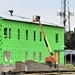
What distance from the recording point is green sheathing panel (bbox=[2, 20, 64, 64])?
60403 mm

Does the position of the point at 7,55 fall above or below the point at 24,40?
below

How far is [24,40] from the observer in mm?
64312

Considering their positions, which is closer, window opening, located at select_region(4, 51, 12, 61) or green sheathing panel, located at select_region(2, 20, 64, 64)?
window opening, located at select_region(4, 51, 12, 61)

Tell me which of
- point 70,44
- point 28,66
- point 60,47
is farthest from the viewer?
point 70,44

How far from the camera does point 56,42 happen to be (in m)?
74.1

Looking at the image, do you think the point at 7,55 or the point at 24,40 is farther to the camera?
the point at 24,40

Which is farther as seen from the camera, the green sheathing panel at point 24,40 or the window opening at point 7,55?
the green sheathing panel at point 24,40

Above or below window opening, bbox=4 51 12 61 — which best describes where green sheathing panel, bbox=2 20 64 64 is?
above

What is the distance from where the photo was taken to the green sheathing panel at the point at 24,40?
6040cm

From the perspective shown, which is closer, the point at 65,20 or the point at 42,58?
the point at 42,58

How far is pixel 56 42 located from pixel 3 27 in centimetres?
1719

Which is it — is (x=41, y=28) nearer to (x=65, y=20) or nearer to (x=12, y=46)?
(x=12, y=46)

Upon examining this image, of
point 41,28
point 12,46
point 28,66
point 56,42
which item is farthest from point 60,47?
point 28,66

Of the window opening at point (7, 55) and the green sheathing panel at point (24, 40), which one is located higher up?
the green sheathing panel at point (24, 40)
